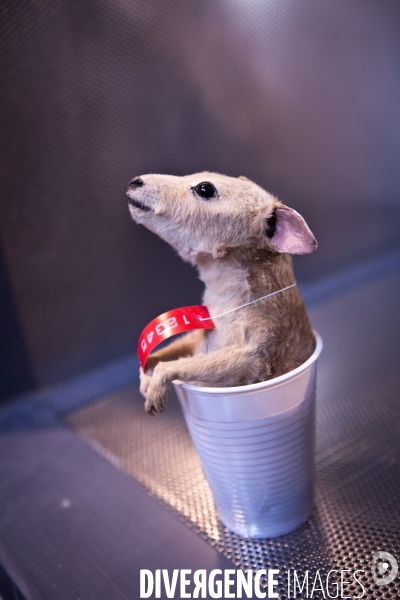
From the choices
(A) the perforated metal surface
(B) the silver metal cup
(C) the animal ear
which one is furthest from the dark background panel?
(B) the silver metal cup

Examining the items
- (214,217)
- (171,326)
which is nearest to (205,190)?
(214,217)

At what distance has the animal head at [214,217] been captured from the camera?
1.84 ft

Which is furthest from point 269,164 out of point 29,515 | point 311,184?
point 29,515

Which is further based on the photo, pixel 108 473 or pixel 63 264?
pixel 63 264

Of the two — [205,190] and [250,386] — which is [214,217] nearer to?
[205,190]

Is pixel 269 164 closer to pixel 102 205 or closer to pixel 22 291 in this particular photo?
pixel 102 205

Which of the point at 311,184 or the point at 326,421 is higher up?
the point at 311,184

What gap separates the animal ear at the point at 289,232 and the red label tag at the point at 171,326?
0.42 feet

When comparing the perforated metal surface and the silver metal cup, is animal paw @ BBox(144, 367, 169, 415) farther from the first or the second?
the perforated metal surface

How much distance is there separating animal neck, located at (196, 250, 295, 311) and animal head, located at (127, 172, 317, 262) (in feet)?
0.06

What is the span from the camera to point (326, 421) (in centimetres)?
84

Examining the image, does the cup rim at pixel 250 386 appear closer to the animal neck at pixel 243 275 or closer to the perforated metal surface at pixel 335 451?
the animal neck at pixel 243 275

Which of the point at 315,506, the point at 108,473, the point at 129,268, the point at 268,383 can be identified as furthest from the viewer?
the point at 129,268

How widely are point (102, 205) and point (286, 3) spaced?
0.48m
